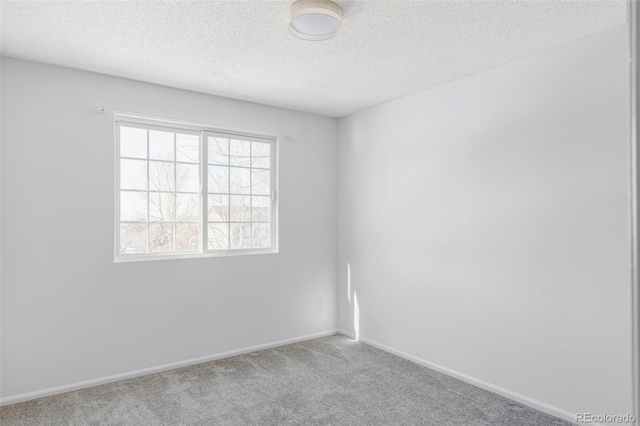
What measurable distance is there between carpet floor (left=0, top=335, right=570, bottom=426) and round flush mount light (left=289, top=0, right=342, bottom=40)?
2.54 metres

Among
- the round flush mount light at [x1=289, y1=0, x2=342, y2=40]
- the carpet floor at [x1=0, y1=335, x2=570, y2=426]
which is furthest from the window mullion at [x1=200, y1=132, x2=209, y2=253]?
the round flush mount light at [x1=289, y1=0, x2=342, y2=40]

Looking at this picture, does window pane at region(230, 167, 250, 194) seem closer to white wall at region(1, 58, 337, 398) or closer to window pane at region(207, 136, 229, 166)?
window pane at region(207, 136, 229, 166)

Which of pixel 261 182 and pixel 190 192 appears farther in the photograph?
pixel 261 182

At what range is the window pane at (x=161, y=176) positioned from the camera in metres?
3.68

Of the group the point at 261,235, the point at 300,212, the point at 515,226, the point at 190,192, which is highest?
the point at 190,192

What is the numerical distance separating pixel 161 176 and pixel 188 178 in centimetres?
26

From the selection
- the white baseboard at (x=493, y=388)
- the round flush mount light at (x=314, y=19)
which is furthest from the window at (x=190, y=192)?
the round flush mount light at (x=314, y=19)

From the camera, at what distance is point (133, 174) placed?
3.59m

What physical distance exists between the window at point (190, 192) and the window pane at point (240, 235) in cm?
1

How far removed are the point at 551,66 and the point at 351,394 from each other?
2.85 metres

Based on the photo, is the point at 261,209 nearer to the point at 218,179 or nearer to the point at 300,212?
the point at 300,212

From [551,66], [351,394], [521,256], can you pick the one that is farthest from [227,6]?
[351,394]

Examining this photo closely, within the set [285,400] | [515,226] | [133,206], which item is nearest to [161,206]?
[133,206]

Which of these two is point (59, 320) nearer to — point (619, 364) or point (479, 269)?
point (479, 269)
